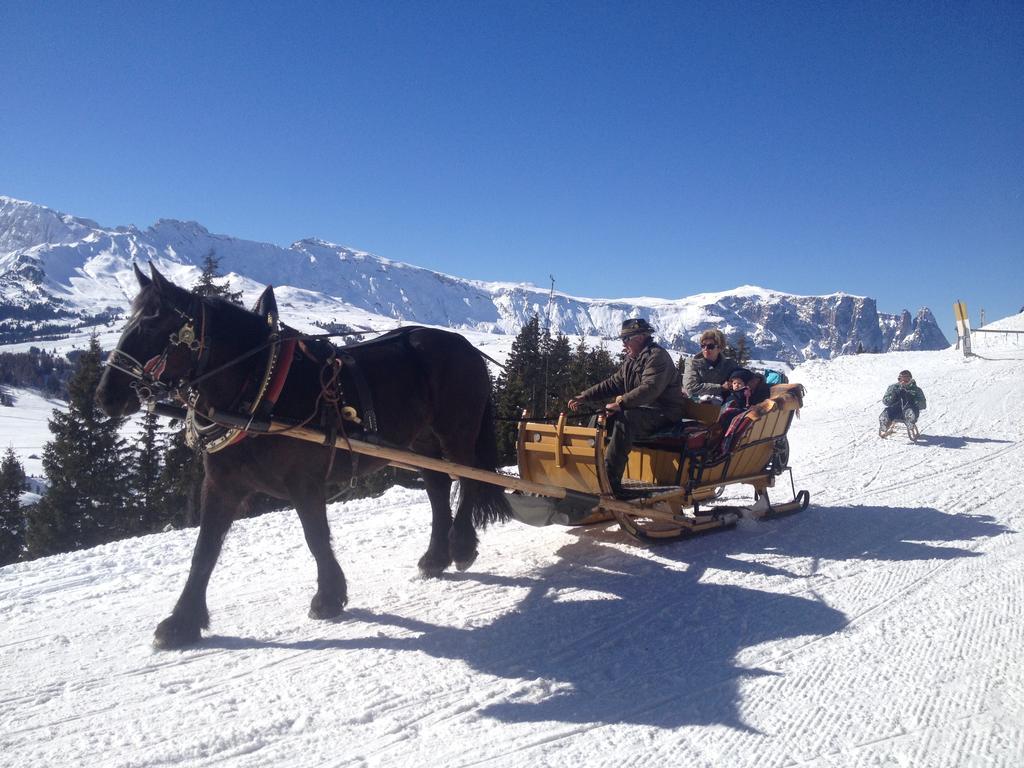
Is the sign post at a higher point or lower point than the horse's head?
higher

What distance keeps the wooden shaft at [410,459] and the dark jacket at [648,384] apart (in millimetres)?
1188

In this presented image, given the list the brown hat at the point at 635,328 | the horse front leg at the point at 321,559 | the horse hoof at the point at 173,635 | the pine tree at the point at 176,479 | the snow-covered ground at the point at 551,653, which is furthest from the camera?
the pine tree at the point at 176,479

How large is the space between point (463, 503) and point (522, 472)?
0.82 m

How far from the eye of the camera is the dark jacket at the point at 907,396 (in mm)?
12875

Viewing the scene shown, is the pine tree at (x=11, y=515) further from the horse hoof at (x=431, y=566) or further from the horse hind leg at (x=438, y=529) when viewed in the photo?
the horse hoof at (x=431, y=566)

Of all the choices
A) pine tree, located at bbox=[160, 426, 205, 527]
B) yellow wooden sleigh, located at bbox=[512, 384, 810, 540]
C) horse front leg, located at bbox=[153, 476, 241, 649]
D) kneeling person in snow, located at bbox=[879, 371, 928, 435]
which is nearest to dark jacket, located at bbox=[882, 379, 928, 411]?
kneeling person in snow, located at bbox=[879, 371, 928, 435]

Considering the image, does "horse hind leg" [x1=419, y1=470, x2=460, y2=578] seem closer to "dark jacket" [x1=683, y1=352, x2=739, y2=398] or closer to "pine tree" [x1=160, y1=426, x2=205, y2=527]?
"dark jacket" [x1=683, y1=352, x2=739, y2=398]

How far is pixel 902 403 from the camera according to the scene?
13.0 metres

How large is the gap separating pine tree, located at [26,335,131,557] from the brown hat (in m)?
19.9

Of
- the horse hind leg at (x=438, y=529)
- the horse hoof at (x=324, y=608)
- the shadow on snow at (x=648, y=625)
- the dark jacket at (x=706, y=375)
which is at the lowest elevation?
the shadow on snow at (x=648, y=625)

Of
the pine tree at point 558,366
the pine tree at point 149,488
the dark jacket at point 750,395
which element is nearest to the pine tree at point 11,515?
the pine tree at point 149,488

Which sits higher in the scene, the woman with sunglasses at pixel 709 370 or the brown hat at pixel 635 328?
the brown hat at pixel 635 328

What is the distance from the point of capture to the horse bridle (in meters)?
3.76

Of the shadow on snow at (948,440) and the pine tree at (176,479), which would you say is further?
the pine tree at (176,479)
